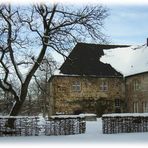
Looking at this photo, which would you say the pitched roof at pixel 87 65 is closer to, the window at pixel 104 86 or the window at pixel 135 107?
the window at pixel 104 86

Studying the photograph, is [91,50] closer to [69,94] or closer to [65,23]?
[69,94]

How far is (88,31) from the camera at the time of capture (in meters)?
27.2

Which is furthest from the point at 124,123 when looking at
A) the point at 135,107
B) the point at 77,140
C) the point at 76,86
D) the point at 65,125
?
the point at 76,86

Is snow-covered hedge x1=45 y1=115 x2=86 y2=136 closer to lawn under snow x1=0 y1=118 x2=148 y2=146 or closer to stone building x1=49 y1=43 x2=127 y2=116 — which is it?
lawn under snow x1=0 y1=118 x2=148 y2=146

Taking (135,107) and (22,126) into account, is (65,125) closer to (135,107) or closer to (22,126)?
(22,126)

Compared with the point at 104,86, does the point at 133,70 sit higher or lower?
higher

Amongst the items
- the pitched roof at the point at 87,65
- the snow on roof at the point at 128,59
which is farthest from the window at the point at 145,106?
the pitched roof at the point at 87,65

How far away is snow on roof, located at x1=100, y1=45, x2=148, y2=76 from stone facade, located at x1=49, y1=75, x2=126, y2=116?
2213 millimetres

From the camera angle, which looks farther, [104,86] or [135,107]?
[104,86]

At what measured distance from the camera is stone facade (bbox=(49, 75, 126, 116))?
171 feet

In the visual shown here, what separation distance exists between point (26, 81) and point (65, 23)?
436 cm

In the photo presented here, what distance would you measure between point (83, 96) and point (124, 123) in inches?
1016

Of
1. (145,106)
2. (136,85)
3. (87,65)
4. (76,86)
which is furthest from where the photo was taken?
(87,65)

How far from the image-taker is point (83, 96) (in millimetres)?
52750
